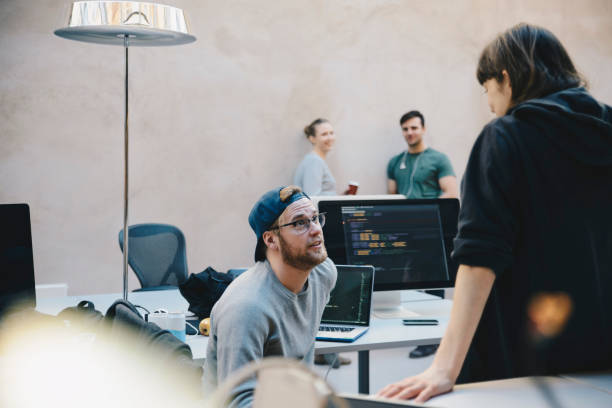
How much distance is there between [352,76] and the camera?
5867 mm

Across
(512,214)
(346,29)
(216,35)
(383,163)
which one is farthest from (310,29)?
(512,214)


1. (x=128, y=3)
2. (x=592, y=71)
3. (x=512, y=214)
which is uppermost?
(x=592, y=71)

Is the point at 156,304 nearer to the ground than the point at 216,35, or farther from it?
nearer to the ground

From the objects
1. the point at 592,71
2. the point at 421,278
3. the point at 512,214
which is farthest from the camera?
the point at 592,71

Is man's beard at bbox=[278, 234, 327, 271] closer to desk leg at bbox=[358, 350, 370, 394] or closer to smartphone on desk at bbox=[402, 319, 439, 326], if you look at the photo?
smartphone on desk at bbox=[402, 319, 439, 326]

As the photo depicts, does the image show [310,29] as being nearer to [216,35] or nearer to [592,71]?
[216,35]

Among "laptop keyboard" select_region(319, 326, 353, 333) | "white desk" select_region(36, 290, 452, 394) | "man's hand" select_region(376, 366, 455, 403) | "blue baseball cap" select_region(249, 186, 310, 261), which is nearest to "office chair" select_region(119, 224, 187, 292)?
"white desk" select_region(36, 290, 452, 394)

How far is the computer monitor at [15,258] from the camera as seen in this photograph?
6.95 ft

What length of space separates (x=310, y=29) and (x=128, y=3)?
131 inches

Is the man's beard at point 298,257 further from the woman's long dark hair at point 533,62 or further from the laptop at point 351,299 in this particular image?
the woman's long dark hair at point 533,62

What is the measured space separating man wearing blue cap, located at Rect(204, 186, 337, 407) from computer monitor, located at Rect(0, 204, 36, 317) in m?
0.83

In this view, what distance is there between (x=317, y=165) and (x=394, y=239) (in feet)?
8.82

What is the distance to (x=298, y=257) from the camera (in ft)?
6.08

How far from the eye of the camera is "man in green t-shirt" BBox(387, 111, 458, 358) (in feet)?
17.7
